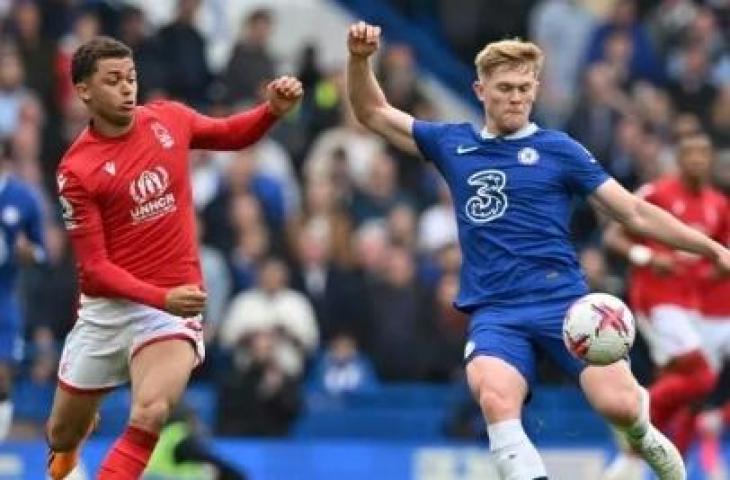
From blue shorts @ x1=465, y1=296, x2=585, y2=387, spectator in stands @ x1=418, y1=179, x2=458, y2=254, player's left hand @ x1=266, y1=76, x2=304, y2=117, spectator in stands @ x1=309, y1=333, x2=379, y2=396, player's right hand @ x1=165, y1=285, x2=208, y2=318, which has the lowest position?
spectator in stands @ x1=309, y1=333, x2=379, y2=396

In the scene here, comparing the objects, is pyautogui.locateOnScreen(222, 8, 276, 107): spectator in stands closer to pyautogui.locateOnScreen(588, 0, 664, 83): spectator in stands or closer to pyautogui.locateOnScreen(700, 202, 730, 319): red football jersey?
pyautogui.locateOnScreen(588, 0, 664, 83): spectator in stands

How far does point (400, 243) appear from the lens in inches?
820

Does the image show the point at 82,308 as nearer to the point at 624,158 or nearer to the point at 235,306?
the point at 235,306

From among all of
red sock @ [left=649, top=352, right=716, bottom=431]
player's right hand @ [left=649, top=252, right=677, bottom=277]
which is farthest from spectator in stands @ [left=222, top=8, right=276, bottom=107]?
player's right hand @ [left=649, top=252, right=677, bottom=277]

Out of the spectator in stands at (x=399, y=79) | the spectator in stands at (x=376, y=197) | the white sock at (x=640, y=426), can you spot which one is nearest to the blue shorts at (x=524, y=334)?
the white sock at (x=640, y=426)

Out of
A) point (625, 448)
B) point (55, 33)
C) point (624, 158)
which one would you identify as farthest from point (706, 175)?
point (55, 33)

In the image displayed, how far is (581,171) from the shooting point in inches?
511

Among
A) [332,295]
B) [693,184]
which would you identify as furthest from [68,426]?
[332,295]

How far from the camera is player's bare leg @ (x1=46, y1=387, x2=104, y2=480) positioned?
13484mm

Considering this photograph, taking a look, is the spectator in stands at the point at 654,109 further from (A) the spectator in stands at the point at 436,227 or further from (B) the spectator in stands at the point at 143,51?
(B) the spectator in stands at the point at 143,51

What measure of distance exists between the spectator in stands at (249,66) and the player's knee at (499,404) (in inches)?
384

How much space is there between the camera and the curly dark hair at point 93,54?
13.1 m

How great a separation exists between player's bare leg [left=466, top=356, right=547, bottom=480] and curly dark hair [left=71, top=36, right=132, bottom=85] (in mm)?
2410

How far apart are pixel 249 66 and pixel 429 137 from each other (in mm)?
9012
